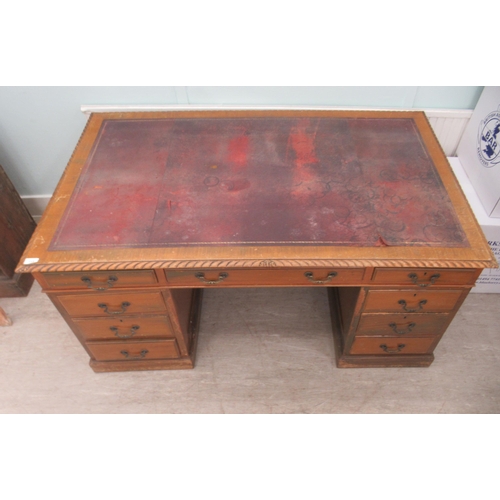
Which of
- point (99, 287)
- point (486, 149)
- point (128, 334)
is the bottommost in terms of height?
point (128, 334)

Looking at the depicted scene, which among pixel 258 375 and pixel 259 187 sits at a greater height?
pixel 259 187

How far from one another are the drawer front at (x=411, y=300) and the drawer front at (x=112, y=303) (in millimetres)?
976

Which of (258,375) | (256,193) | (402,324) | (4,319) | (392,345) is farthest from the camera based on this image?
(4,319)

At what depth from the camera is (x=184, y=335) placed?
2086mm

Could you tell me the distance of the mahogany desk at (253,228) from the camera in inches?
62.0

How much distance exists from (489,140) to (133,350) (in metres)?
2.23

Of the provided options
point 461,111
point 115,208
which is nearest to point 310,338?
point 115,208

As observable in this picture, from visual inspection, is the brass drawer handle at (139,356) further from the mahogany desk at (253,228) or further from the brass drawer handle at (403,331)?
Result: the brass drawer handle at (403,331)

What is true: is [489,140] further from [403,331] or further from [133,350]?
[133,350]

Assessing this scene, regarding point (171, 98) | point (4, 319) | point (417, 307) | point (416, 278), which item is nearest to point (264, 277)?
point (416, 278)

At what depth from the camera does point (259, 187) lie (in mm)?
1794

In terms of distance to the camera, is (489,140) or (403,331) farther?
(489,140)

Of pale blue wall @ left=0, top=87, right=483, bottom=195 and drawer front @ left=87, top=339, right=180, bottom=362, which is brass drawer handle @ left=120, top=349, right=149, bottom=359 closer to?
drawer front @ left=87, top=339, right=180, bottom=362

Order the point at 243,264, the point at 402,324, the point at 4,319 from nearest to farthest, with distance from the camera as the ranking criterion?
the point at 243,264
the point at 402,324
the point at 4,319
